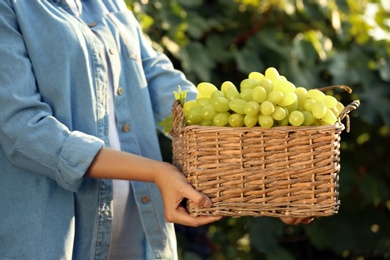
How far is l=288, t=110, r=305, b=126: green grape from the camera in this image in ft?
5.98

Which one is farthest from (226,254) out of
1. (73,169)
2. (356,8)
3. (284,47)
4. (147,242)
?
(73,169)

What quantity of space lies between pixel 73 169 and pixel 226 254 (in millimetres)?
2190

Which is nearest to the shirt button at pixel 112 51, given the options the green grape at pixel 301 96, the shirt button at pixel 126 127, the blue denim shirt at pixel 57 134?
the blue denim shirt at pixel 57 134

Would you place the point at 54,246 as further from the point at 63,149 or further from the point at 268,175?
the point at 268,175

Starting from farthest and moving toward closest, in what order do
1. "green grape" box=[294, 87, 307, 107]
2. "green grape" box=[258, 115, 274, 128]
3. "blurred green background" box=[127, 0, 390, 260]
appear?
"blurred green background" box=[127, 0, 390, 260]
"green grape" box=[294, 87, 307, 107]
"green grape" box=[258, 115, 274, 128]

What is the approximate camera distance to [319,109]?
6.02ft

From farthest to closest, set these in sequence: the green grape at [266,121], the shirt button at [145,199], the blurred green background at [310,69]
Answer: the blurred green background at [310,69] < the shirt button at [145,199] < the green grape at [266,121]

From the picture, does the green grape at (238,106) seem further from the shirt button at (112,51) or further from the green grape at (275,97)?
the shirt button at (112,51)

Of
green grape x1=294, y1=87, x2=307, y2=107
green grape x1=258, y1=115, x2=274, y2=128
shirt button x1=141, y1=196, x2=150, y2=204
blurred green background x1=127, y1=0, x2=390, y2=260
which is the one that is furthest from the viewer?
blurred green background x1=127, y1=0, x2=390, y2=260

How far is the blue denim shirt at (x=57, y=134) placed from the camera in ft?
6.33

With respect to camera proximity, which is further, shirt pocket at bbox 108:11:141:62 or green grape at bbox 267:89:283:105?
shirt pocket at bbox 108:11:141:62

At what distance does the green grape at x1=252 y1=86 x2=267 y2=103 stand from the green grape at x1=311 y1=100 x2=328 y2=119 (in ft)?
0.36

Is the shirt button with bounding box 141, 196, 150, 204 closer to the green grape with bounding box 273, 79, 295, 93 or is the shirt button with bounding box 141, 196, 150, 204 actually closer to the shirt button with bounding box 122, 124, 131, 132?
the shirt button with bounding box 122, 124, 131, 132

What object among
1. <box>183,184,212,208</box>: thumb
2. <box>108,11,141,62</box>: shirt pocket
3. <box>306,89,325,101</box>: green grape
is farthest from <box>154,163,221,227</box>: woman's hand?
<box>108,11,141,62</box>: shirt pocket
